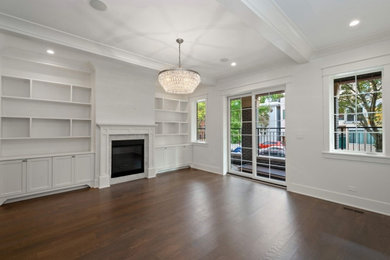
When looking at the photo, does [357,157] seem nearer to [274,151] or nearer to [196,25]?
[274,151]

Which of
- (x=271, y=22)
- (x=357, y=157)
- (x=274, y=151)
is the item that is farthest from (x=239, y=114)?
(x=271, y=22)

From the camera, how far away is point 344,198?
3240 millimetres

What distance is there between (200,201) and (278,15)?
3.21 metres

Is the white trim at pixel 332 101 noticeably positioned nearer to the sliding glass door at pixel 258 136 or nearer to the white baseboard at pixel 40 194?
the sliding glass door at pixel 258 136

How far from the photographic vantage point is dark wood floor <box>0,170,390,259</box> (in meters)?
2.00

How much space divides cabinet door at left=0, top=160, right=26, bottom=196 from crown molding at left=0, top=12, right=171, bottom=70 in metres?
2.27

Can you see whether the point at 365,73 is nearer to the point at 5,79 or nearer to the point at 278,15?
the point at 278,15

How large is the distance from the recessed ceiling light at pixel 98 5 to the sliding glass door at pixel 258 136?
375 cm

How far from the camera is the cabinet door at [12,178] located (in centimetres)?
316

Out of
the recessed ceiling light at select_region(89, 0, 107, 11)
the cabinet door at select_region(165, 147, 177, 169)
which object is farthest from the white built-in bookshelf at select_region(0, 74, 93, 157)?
the recessed ceiling light at select_region(89, 0, 107, 11)

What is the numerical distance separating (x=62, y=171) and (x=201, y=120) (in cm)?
413

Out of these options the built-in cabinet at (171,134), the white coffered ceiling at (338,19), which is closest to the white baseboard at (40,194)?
the built-in cabinet at (171,134)

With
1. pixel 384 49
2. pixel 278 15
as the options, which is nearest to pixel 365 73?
pixel 384 49

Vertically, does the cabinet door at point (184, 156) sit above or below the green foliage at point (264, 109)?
below
